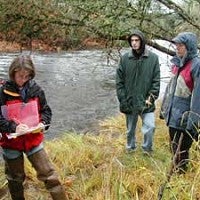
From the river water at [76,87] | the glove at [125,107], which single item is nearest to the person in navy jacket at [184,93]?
the glove at [125,107]

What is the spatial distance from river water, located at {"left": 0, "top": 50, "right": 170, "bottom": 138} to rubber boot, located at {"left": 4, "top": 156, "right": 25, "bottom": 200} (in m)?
3.28

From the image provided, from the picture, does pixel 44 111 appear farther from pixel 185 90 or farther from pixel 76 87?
pixel 76 87

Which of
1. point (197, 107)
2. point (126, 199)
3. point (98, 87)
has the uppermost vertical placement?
point (197, 107)

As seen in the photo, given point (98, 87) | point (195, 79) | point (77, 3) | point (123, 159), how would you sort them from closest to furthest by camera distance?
point (195, 79) < point (123, 159) < point (77, 3) < point (98, 87)

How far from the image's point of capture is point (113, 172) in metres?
4.77

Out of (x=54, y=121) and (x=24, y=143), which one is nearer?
(x=24, y=143)

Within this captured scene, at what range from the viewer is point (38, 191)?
5.24 metres

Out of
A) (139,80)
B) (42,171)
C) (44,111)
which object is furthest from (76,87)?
(42,171)

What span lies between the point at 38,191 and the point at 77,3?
2946 mm

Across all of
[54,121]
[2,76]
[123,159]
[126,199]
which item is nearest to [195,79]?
[126,199]

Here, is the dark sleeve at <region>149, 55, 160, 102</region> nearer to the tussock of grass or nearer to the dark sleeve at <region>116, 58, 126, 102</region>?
the dark sleeve at <region>116, 58, 126, 102</region>

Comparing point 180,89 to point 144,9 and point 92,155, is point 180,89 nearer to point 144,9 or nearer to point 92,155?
point 92,155

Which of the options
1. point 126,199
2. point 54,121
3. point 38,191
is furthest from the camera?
point 54,121

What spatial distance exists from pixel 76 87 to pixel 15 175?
11339mm
